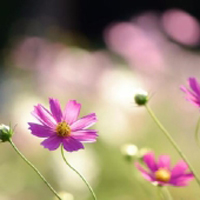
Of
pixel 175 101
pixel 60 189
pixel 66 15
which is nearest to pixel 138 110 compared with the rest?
pixel 175 101

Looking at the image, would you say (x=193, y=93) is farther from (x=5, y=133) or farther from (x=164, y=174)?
(x=5, y=133)

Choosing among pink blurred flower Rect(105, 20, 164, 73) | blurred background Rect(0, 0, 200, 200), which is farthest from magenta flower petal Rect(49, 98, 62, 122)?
pink blurred flower Rect(105, 20, 164, 73)

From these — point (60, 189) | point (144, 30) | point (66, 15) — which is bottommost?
point (60, 189)

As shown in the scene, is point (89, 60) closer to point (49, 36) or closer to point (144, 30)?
point (144, 30)

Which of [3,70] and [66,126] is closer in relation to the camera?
[66,126]

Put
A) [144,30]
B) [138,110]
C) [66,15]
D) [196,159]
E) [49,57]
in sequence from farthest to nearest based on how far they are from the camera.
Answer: [66,15]
[144,30]
[49,57]
[138,110]
[196,159]

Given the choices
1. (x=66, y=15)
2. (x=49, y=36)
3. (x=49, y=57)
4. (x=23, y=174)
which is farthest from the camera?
(x=66, y=15)

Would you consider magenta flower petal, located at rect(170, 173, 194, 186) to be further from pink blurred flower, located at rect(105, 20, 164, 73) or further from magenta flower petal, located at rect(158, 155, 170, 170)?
pink blurred flower, located at rect(105, 20, 164, 73)
